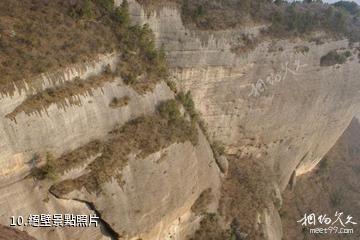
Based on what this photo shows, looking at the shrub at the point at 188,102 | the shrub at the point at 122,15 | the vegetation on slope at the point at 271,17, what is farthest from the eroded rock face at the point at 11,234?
the vegetation on slope at the point at 271,17

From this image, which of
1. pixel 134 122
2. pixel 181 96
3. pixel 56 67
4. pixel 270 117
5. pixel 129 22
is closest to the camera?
pixel 56 67

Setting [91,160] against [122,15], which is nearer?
[91,160]

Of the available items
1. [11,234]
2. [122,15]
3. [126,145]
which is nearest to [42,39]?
[122,15]

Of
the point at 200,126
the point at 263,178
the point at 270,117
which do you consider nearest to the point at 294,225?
the point at 263,178

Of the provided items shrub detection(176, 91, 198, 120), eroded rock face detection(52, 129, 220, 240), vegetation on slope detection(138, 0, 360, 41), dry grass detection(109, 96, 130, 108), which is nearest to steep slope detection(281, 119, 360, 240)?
eroded rock face detection(52, 129, 220, 240)

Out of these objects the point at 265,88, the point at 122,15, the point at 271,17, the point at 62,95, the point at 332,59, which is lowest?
the point at 265,88

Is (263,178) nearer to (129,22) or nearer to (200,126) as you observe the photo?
(200,126)

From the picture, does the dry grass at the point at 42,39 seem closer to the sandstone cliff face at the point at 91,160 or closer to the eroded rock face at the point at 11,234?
the sandstone cliff face at the point at 91,160

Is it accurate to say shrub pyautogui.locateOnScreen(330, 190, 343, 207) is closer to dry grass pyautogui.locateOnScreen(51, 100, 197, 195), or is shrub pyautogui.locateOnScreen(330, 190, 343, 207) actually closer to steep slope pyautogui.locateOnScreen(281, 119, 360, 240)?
steep slope pyautogui.locateOnScreen(281, 119, 360, 240)

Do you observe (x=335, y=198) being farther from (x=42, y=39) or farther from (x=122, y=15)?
(x=42, y=39)
